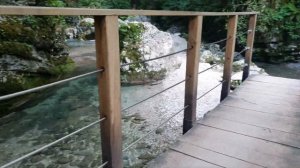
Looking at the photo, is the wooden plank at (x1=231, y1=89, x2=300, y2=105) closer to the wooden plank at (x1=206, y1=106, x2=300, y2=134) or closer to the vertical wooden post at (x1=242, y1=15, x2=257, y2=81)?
the wooden plank at (x1=206, y1=106, x2=300, y2=134)

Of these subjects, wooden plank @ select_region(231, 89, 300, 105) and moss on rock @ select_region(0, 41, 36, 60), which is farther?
moss on rock @ select_region(0, 41, 36, 60)

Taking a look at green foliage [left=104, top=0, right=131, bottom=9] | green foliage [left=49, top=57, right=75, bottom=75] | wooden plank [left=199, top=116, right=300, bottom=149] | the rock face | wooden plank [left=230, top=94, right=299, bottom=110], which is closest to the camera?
wooden plank [left=199, top=116, right=300, bottom=149]

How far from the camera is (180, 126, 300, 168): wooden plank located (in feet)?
5.60

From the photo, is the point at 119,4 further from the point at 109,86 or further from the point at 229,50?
the point at 109,86

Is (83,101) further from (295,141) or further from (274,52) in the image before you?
(274,52)

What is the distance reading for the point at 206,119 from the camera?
229cm

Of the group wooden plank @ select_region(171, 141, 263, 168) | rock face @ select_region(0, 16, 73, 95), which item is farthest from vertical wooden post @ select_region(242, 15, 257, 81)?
rock face @ select_region(0, 16, 73, 95)

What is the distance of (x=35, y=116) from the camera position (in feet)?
13.9

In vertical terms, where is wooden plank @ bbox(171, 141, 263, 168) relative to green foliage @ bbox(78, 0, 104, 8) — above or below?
below

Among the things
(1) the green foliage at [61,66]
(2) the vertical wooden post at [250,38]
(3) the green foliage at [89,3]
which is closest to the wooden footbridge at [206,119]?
(2) the vertical wooden post at [250,38]

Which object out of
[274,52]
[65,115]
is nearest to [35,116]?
[65,115]

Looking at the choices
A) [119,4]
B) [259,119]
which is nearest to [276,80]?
[259,119]

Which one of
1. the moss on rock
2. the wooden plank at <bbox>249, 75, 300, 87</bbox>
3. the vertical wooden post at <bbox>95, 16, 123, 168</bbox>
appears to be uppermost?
the vertical wooden post at <bbox>95, 16, 123, 168</bbox>

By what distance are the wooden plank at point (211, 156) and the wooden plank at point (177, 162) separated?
0.04 meters
